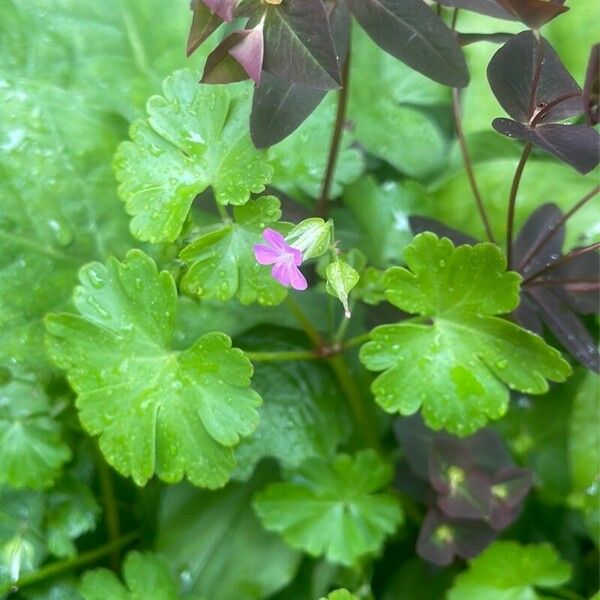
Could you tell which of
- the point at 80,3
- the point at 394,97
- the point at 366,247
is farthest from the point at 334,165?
the point at 80,3

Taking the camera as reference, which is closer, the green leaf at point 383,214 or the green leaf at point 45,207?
the green leaf at point 45,207

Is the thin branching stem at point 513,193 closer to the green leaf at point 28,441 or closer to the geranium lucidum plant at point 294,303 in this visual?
the geranium lucidum plant at point 294,303

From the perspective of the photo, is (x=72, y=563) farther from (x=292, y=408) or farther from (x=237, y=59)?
(x=237, y=59)

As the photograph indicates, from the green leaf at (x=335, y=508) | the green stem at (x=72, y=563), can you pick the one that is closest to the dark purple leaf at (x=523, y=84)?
the green leaf at (x=335, y=508)

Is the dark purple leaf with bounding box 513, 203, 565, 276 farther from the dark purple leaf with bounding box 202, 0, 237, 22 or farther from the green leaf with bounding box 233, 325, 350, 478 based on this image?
the dark purple leaf with bounding box 202, 0, 237, 22

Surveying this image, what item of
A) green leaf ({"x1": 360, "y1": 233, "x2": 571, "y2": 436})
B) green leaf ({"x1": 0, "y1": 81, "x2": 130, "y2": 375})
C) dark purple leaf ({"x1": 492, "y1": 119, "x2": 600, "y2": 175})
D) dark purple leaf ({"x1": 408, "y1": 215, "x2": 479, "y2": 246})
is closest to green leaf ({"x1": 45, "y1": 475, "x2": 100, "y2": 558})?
green leaf ({"x1": 0, "y1": 81, "x2": 130, "y2": 375})

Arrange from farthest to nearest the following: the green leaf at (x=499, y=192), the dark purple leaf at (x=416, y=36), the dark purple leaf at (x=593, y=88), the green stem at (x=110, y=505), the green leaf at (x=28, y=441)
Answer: the green leaf at (x=499, y=192) → the green stem at (x=110, y=505) → the green leaf at (x=28, y=441) → the dark purple leaf at (x=416, y=36) → the dark purple leaf at (x=593, y=88)

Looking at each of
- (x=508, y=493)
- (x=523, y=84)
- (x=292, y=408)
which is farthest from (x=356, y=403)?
(x=523, y=84)

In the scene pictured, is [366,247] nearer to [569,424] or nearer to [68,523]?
[569,424]
